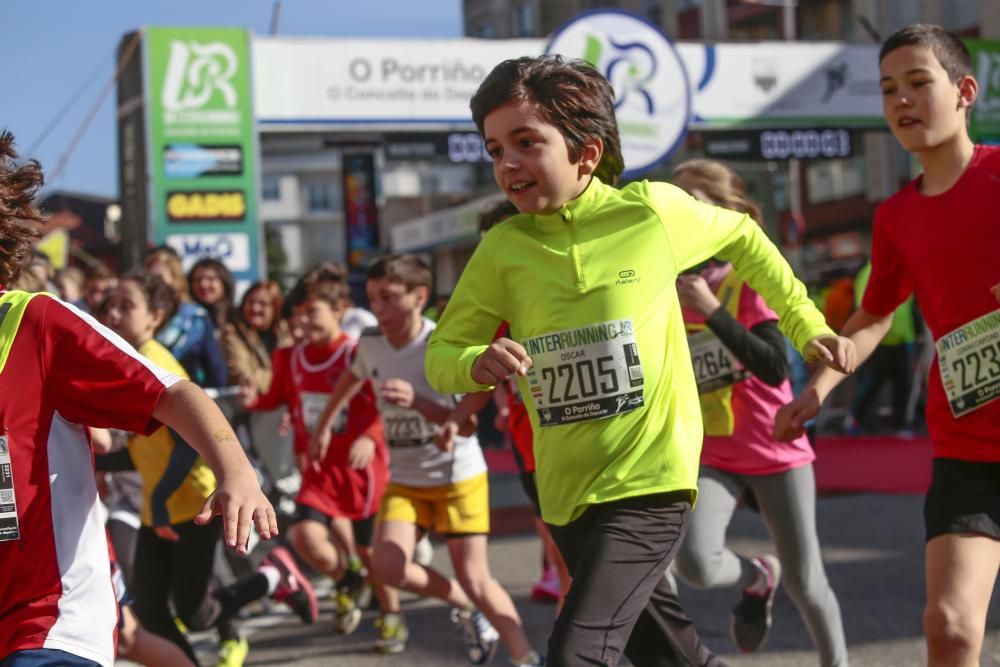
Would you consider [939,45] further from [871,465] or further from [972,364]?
[871,465]

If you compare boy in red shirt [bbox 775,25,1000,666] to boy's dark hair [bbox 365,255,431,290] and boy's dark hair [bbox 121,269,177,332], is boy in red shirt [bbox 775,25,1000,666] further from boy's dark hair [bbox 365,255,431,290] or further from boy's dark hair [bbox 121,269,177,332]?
boy's dark hair [bbox 121,269,177,332]

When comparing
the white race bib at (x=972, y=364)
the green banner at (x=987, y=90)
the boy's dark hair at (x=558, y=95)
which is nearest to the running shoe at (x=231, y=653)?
the boy's dark hair at (x=558, y=95)

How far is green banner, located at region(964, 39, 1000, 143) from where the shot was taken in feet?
71.5

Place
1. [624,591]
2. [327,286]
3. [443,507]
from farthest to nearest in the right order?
[327,286]
[443,507]
[624,591]

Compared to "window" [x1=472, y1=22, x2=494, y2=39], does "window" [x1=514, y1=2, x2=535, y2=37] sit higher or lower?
lower

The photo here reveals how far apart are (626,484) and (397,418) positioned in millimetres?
3074

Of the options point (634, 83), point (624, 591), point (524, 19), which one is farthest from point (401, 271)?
point (524, 19)

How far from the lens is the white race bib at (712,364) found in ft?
16.3

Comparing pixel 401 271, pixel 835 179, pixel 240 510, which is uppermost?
pixel 835 179

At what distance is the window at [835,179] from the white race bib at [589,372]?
130 ft

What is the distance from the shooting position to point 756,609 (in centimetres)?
539

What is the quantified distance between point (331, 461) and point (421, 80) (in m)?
12.9

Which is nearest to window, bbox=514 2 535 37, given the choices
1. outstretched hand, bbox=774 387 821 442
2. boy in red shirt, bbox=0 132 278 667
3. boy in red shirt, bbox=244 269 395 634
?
boy in red shirt, bbox=244 269 395 634

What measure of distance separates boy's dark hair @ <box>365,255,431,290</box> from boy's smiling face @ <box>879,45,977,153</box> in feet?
9.33
